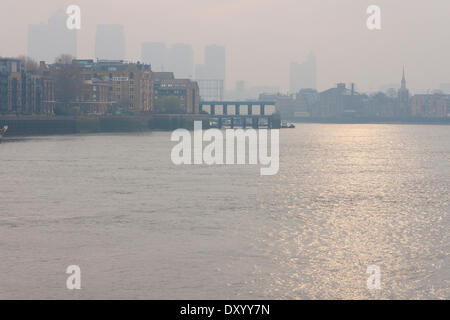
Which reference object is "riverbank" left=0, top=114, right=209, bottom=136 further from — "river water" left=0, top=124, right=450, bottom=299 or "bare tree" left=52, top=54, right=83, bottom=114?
"river water" left=0, top=124, right=450, bottom=299

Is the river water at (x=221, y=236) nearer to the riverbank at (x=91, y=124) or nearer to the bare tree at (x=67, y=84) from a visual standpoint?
the riverbank at (x=91, y=124)

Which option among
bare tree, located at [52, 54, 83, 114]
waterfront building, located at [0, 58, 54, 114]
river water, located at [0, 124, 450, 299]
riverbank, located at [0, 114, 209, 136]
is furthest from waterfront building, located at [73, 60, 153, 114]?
river water, located at [0, 124, 450, 299]

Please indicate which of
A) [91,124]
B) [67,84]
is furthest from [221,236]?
[67,84]

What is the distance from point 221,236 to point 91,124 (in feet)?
411

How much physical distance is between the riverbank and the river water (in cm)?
7511

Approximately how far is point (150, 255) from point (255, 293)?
5.31m

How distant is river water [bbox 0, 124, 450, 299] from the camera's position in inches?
777

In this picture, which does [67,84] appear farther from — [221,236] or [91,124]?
[221,236]

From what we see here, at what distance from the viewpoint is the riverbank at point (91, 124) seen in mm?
123344

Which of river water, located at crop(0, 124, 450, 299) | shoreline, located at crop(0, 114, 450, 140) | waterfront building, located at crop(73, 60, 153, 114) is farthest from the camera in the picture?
waterfront building, located at crop(73, 60, 153, 114)

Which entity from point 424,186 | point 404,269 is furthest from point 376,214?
point 424,186

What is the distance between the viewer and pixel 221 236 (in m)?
26.8

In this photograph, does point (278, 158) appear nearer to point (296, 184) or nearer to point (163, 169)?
point (163, 169)

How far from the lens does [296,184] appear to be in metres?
47.1
